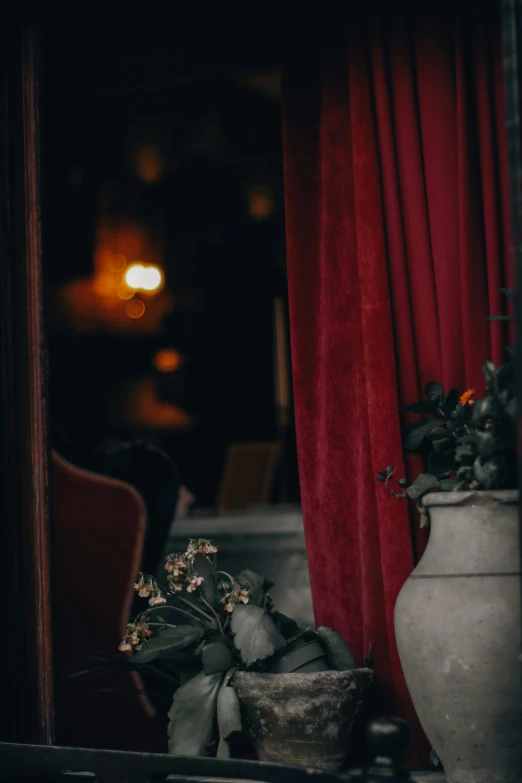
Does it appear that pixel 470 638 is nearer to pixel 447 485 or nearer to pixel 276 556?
pixel 447 485

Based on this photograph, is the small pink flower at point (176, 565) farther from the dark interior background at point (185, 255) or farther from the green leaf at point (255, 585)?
the dark interior background at point (185, 255)

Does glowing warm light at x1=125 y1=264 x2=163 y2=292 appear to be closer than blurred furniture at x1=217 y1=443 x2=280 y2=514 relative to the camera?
No

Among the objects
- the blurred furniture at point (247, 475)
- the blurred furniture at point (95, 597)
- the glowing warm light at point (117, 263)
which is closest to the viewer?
the blurred furniture at point (95, 597)

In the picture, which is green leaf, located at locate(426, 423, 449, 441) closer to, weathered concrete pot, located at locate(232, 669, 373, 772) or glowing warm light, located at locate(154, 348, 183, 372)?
weathered concrete pot, located at locate(232, 669, 373, 772)

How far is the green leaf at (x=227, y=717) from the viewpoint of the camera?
2.08 m

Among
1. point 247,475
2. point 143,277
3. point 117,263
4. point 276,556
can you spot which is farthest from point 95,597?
point 117,263

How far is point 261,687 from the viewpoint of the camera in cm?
211

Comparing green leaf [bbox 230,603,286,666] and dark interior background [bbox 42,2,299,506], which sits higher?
dark interior background [bbox 42,2,299,506]

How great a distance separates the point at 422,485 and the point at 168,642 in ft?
2.02

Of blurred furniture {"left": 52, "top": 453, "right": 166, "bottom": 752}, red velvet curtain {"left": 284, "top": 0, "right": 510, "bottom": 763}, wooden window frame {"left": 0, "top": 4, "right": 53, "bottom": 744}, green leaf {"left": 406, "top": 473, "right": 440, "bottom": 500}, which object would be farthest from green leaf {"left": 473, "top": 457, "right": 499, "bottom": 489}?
blurred furniture {"left": 52, "top": 453, "right": 166, "bottom": 752}

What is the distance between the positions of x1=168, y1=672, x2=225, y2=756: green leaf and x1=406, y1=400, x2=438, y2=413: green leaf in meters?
0.67

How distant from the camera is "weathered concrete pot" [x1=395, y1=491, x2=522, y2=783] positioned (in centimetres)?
187

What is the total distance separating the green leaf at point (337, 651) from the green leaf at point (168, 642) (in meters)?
0.26

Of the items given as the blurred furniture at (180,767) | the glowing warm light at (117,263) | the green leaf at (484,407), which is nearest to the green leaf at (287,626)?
the blurred furniture at (180,767)
